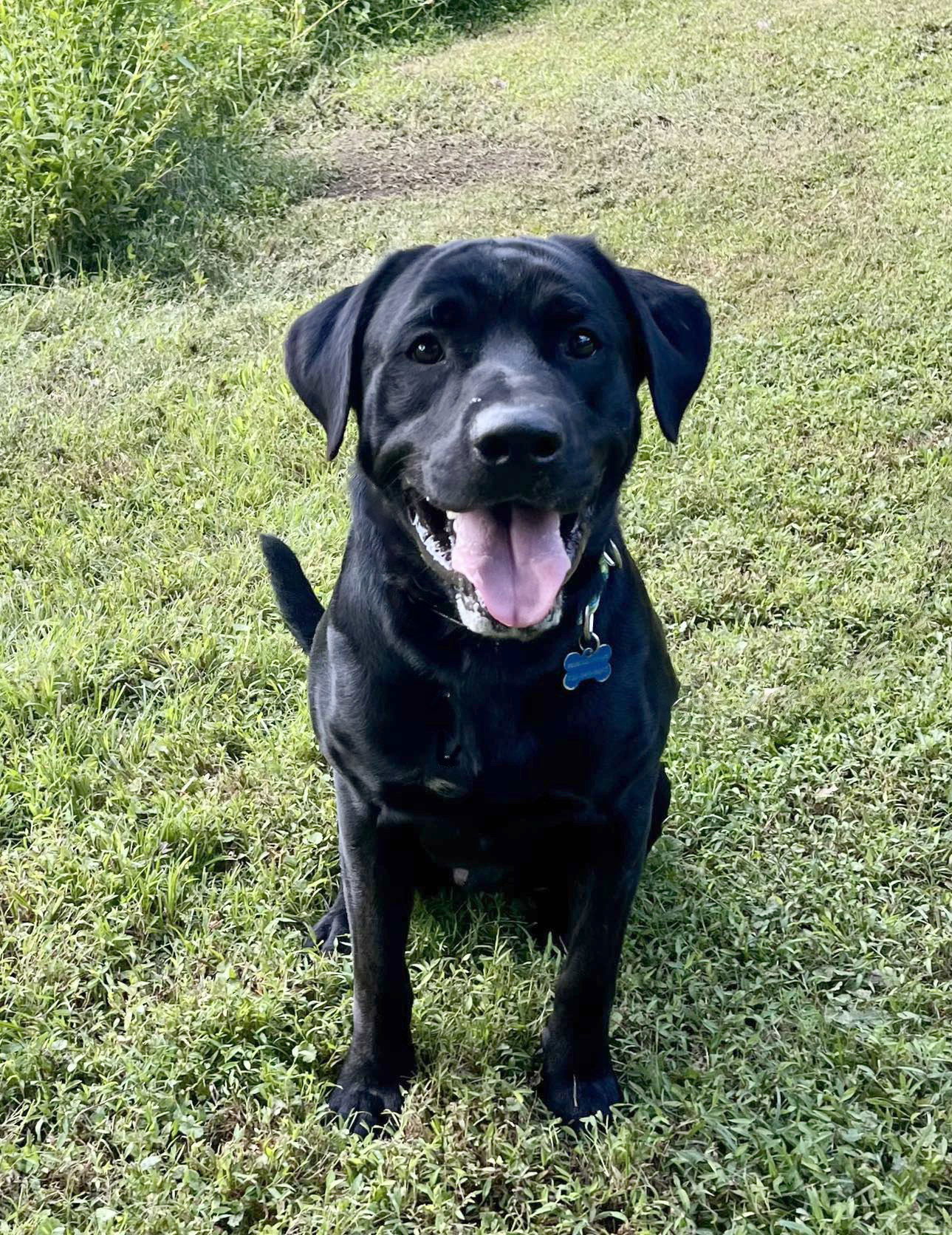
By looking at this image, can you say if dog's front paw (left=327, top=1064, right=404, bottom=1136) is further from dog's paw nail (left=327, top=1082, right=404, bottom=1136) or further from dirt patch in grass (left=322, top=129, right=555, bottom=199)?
dirt patch in grass (left=322, top=129, right=555, bottom=199)

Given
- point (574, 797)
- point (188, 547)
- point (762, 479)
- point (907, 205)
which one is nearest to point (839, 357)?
point (762, 479)

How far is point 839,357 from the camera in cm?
499

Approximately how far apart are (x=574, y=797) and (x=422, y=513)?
0.57 m

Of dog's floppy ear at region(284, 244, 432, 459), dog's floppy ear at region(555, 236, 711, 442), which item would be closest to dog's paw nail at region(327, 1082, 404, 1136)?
dog's floppy ear at region(284, 244, 432, 459)

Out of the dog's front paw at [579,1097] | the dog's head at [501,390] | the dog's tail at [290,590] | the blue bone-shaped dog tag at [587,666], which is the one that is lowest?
the dog's front paw at [579,1097]

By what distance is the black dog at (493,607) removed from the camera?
2037 mm

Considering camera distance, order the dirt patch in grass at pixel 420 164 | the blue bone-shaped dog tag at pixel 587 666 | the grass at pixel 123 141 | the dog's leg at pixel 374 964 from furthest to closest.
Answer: the dirt patch in grass at pixel 420 164, the grass at pixel 123 141, the dog's leg at pixel 374 964, the blue bone-shaped dog tag at pixel 587 666

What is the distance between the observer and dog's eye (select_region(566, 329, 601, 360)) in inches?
86.3

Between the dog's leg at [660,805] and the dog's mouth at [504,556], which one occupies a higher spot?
the dog's mouth at [504,556]

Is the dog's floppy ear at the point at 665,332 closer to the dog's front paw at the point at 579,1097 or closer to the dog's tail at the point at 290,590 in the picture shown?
the dog's tail at the point at 290,590

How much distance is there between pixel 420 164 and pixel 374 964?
243 inches

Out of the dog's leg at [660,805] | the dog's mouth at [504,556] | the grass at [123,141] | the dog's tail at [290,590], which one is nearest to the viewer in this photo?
the dog's mouth at [504,556]

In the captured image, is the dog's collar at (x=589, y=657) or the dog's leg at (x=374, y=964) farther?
the dog's leg at (x=374, y=964)

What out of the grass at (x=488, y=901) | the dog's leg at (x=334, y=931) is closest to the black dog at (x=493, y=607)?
the grass at (x=488, y=901)
